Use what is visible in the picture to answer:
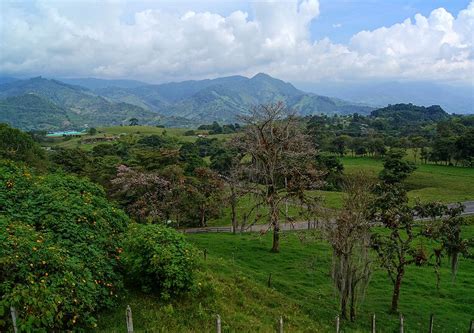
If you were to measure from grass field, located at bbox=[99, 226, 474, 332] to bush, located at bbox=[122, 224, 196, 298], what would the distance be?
0.60 metres

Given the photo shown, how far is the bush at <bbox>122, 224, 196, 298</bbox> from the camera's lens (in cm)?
1235

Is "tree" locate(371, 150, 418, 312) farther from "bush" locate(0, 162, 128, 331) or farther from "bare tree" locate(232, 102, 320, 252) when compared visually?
"bush" locate(0, 162, 128, 331)

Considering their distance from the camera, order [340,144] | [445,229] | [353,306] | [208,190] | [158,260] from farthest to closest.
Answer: [340,144]
[208,190]
[445,229]
[353,306]
[158,260]

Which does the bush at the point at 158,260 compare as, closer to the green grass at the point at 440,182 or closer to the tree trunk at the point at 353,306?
the tree trunk at the point at 353,306

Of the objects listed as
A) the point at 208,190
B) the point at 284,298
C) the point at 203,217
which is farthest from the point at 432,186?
the point at 284,298

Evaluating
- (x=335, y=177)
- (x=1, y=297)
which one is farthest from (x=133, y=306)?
(x=335, y=177)

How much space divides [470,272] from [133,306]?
99.1 ft

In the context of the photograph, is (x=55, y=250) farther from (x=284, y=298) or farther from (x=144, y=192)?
(x=144, y=192)

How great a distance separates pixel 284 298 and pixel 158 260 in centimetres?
993

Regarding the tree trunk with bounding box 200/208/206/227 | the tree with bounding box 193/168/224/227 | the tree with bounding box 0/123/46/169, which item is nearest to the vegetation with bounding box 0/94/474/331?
the tree with bounding box 193/168/224/227

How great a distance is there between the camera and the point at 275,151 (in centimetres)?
2917

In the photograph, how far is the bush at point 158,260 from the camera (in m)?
12.4

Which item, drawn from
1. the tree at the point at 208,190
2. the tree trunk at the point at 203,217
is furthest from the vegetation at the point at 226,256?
the tree trunk at the point at 203,217

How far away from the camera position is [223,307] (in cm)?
1378
